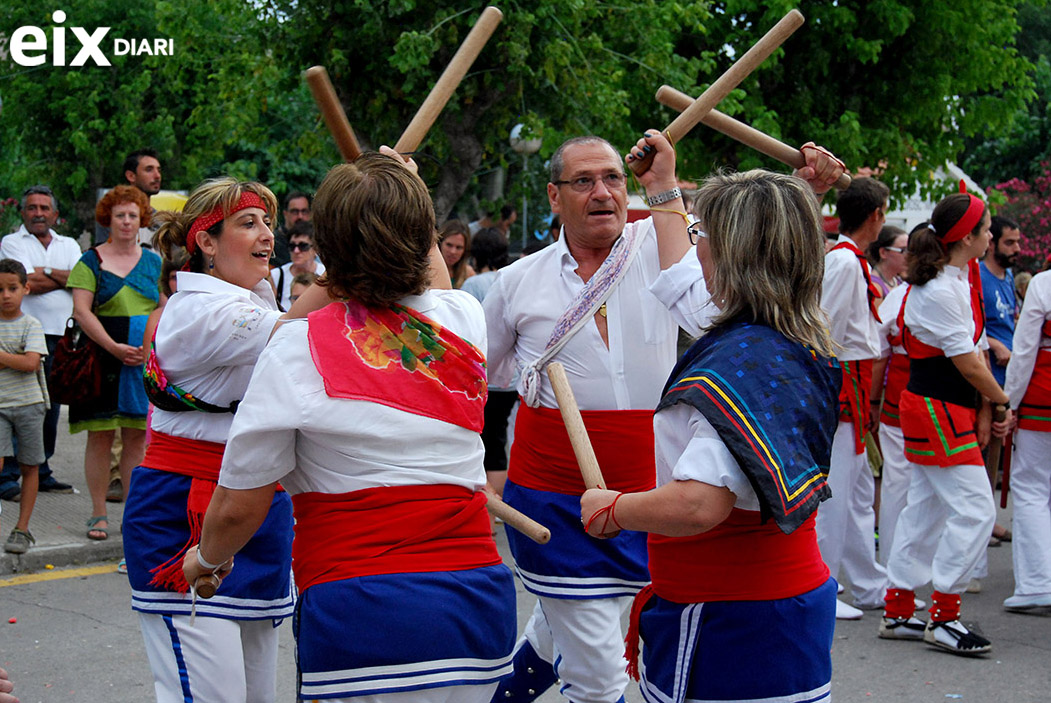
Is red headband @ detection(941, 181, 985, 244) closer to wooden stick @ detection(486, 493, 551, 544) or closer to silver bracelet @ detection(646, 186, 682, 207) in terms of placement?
silver bracelet @ detection(646, 186, 682, 207)

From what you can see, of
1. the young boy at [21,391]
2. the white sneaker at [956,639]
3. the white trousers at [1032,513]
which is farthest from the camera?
the young boy at [21,391]

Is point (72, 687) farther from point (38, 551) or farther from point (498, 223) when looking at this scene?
point (498, 223)

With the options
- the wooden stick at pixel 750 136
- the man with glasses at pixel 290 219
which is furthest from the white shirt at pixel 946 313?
the man with glasses at pixel 290 219

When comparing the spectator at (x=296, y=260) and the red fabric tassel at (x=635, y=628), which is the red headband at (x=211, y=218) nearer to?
the red fabric tassel at (x=635, y=628)

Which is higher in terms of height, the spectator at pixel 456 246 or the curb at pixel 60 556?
the spectator at pixel 456 246

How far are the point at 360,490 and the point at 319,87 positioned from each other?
4.22 ft

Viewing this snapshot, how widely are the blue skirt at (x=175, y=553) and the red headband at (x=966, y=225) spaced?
3.84m

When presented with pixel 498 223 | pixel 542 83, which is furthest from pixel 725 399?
pixel 498 223

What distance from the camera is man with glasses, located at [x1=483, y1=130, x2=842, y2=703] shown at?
12.6 feet

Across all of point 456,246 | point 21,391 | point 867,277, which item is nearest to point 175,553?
point 867,277

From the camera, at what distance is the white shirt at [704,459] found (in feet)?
7.97

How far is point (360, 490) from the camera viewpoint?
248 cm

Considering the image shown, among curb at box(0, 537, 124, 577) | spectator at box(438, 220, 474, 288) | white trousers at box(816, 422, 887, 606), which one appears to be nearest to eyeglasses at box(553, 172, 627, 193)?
white trousers at box(816, 422, 887, 606)

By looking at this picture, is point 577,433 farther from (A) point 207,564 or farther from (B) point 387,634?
(A) point 207,564
